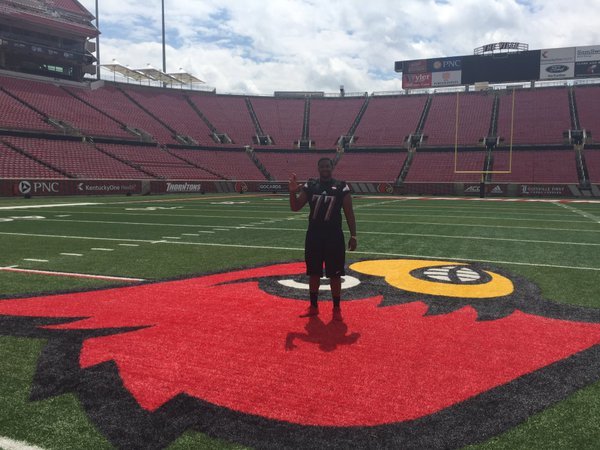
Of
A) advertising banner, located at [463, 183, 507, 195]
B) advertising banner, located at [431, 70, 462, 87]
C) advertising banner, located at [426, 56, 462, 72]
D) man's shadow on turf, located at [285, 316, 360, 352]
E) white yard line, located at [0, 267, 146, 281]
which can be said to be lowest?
white yard line, located at [0, 267, 146, 281]

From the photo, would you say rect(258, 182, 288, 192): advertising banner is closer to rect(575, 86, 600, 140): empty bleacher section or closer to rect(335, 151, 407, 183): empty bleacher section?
rect(335, 151, 407, 183): empty bleacher section

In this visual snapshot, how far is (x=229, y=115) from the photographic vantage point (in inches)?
1992

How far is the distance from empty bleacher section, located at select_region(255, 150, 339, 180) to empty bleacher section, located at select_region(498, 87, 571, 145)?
16.5 m

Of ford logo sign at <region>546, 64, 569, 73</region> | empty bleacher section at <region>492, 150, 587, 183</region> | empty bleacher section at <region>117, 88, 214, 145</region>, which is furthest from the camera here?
empty bleacher section at <region>117, 88, 214, 145</region>

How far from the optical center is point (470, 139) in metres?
42.8

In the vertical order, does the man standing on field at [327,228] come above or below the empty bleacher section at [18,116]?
below

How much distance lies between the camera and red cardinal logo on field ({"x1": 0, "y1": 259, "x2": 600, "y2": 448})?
263 centimetres

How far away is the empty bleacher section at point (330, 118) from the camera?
4788 cm

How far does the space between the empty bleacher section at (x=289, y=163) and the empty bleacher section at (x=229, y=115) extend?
123 inches

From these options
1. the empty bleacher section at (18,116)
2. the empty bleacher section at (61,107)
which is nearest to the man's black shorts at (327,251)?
the empty bleacher section at (18,116)

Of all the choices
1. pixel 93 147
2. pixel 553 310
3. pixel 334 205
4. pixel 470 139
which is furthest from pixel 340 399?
pixel 470 139

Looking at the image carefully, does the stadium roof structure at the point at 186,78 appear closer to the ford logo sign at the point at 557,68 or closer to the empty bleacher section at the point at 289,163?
the empty bleacher section at the point at 289,163

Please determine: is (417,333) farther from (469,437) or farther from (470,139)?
(470,139)

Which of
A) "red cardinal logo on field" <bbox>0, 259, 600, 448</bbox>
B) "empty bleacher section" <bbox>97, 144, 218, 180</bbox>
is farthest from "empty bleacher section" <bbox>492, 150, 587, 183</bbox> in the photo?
"red cardinal logo on field" <bbox>0, 259, 600, 448</bbox>
